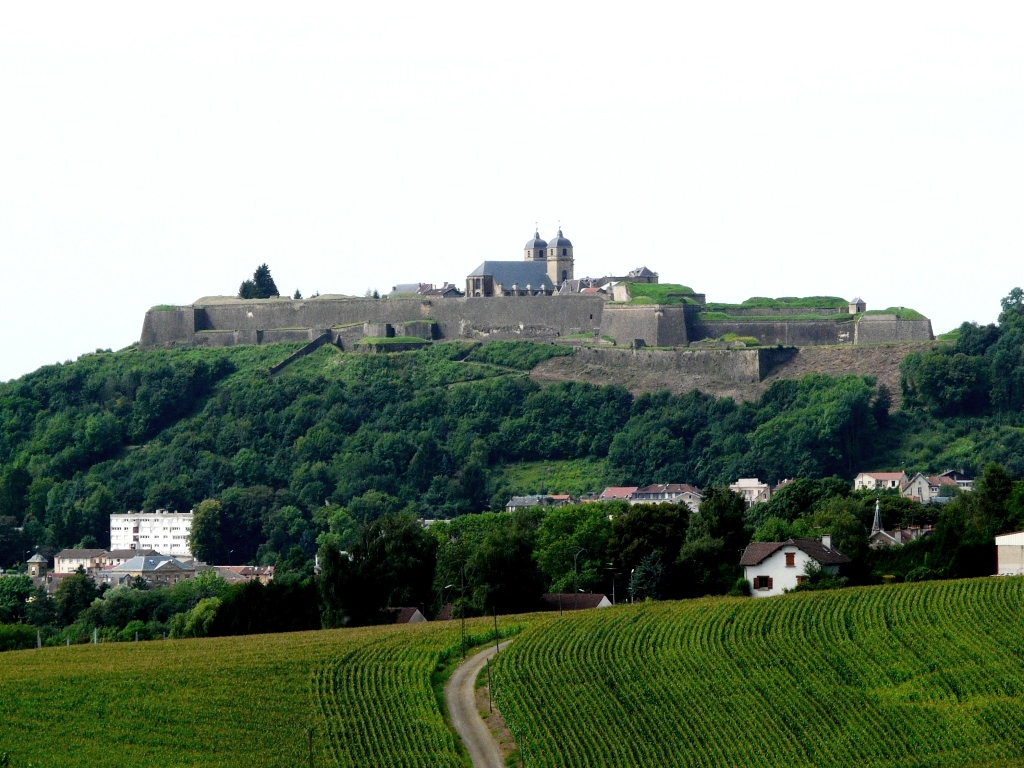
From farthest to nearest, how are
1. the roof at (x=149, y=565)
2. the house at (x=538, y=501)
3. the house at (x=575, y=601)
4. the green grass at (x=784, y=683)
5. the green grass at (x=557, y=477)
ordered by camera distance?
the green grass at (x=557, y=477), the roof at (x=149, y=565), the house at (x=538, y=501), the house at (x=575, y=601), the green grass at (x=784, y=683)

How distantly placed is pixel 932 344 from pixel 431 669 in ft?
176

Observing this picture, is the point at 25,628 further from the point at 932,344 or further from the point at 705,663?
the point at 932,344

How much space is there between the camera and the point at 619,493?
80.9 m

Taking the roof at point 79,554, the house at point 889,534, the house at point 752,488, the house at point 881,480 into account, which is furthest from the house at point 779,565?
the roof at point 79,554

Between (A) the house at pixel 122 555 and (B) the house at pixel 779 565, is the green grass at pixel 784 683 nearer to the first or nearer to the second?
(B) the house at pixel 779 565

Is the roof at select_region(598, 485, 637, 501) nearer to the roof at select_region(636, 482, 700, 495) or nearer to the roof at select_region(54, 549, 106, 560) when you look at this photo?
the roof at select_region(636, 482, 700, 495)

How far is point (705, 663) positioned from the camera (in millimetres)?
34312

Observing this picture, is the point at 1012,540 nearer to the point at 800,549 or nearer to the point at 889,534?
the point at 800,549

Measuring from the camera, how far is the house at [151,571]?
263 feet

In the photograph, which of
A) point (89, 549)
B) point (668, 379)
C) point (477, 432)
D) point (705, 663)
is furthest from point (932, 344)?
point (705, 663)

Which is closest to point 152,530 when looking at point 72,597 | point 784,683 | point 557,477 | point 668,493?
point 557,477

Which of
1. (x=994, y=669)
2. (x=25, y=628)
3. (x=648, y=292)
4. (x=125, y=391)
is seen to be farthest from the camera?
(x=125, y=391)

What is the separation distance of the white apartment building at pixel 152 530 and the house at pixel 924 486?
3038 cm

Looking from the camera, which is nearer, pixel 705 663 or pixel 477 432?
pixel 705 663
